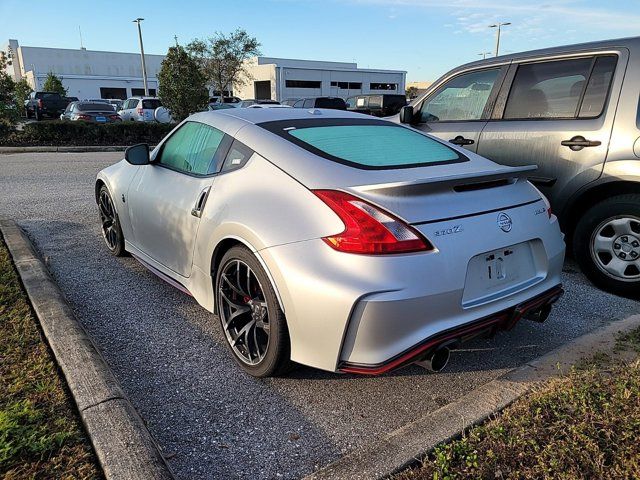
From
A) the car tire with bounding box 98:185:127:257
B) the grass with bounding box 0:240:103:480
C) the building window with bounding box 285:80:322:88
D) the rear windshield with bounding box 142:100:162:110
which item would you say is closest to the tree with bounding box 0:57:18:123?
the rear windshield with bounding box 142:100:162:110

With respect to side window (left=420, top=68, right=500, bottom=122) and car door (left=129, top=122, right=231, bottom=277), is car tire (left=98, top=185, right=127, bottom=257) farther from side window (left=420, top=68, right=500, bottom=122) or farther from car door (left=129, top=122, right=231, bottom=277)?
side window (left=420, top=68, right=500, bottom=122)

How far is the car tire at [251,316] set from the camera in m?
2.55

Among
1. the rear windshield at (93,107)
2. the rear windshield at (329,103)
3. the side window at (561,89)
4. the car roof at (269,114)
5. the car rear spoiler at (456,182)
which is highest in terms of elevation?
the side window at (561,89)

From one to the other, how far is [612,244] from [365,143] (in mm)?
2328

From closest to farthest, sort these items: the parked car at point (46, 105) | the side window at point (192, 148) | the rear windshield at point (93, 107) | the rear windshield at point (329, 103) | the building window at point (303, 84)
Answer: the side window at point (192, 148)
the rear windshield at point (329, 103)
the rear windshield at point (93, 107)
the parked car at point (46, 105)
the building window at point (303, 84)

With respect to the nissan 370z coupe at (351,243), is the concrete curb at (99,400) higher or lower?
lower

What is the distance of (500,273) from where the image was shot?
261 cm

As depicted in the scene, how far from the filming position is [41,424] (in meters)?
2.16

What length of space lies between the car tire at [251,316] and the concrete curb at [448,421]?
2.27ft

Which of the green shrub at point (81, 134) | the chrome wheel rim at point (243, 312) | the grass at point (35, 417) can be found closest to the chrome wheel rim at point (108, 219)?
the grass at point (35, 417)

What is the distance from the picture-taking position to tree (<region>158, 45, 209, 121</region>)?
19188 millimetres

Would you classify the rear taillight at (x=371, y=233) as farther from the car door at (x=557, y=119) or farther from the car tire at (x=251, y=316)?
the car door at (x=557, y=119)

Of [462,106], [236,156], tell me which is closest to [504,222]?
[236,156]

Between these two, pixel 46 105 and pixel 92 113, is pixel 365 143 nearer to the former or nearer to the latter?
pixel 92 113
